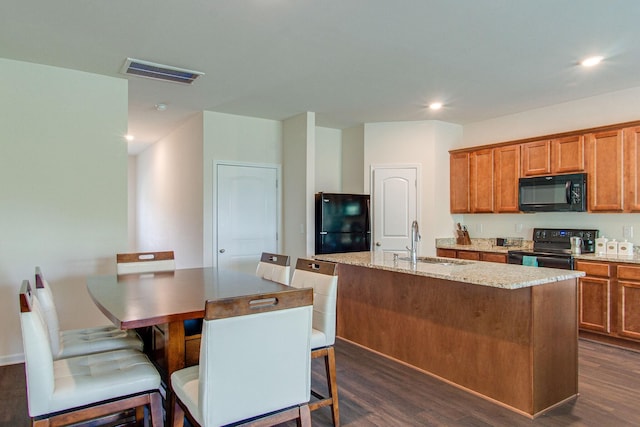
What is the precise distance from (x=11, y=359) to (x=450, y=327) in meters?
3.59

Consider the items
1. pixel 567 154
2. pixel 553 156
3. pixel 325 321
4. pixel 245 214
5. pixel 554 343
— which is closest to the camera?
pixel 325 321

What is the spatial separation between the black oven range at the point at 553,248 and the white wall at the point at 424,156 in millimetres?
1120

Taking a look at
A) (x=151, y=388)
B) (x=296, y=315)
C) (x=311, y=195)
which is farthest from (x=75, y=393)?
(x=311, y=195)

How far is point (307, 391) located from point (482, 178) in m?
4.35

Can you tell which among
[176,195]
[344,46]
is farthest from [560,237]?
[176,195]

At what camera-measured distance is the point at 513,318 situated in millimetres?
2578

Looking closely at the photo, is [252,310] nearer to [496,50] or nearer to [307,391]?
[307,391]

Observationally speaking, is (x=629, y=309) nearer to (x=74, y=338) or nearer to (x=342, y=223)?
(x=342, y=223)

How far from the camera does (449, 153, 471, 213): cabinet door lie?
555 centimetres

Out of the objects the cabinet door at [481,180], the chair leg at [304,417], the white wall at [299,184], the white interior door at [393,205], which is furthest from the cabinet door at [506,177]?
the chair leg at [304,417]

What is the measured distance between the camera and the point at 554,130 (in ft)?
15.9

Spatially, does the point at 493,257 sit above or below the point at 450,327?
above

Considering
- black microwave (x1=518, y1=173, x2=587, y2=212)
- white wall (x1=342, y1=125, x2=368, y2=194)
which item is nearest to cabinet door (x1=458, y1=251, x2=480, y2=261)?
black microwave (x1=518, y1=173, x2=587, y2=212)

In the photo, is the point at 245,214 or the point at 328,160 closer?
the point at 245,214
